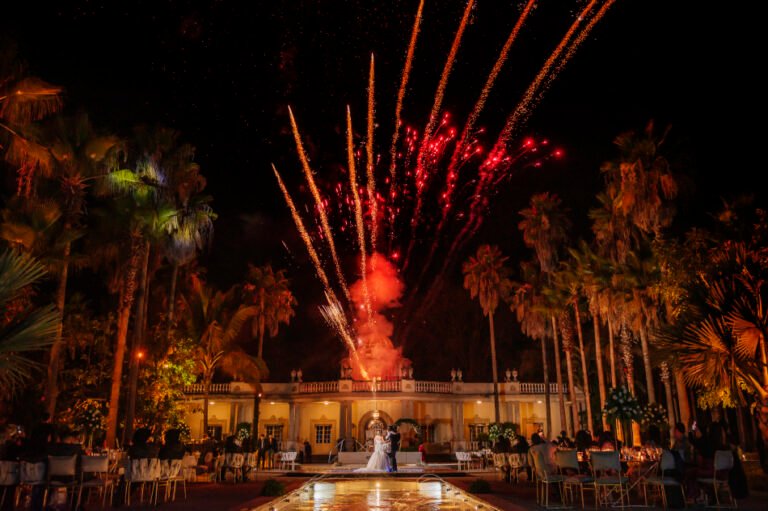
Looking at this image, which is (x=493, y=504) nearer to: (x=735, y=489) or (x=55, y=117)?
(x=735, y=489)

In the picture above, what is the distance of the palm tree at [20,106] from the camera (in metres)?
13.9

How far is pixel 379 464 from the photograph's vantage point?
78.0ft

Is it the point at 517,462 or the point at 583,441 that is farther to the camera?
the point at 517,462

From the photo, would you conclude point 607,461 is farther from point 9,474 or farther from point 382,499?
point 9,474

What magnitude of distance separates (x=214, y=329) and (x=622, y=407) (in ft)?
71.9

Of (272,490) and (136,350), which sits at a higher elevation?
(136,350)

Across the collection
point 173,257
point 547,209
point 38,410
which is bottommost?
point 38,410

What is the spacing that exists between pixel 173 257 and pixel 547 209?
832 inches

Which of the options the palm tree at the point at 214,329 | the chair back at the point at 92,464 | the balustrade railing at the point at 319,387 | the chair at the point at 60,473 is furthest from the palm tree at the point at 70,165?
the balustrade railing at the point at 319,387

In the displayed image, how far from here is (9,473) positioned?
9883 millimetres

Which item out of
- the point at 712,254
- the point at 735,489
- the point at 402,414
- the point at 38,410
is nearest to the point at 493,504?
the point at 735,489

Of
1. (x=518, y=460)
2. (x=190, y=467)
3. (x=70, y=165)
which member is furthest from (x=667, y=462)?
(x=70, y=165)

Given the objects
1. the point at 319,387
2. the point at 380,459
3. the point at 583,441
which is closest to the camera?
the point at 583,441

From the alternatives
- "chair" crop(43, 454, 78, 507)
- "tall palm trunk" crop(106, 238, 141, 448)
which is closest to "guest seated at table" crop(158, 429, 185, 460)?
"chair" crop(43, 454, 78, 507)
